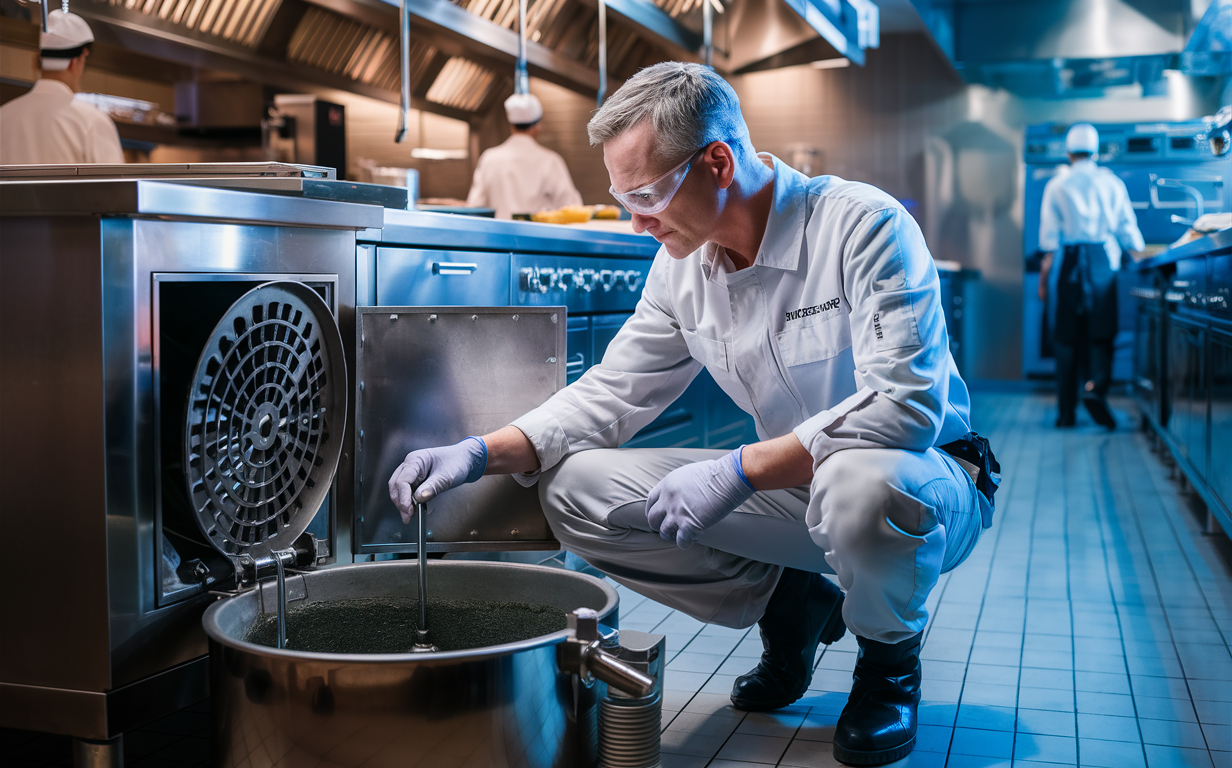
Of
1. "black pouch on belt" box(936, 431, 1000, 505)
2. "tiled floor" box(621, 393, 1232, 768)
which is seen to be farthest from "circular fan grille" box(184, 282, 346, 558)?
"black pouch on belt" box(936, 431, 1000, 505)

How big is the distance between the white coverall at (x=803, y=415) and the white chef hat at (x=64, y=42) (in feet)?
8.32

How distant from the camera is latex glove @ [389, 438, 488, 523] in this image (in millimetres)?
1482

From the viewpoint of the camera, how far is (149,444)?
1.25 m

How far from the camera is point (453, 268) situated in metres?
1.96

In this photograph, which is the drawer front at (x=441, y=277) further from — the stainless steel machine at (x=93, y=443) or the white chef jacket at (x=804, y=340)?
the stainless steel machine at (x=93, y=443)

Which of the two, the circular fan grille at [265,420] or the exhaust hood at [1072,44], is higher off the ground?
the exhaust hood at [1072,44]

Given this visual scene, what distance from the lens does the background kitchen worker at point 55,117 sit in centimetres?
344

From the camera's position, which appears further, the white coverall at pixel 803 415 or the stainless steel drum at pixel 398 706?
the white coverall at pixel 803 415

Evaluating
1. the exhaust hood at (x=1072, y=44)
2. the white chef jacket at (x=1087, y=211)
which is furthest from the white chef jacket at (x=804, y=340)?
the exhaust hood at (x=1072, y=44)

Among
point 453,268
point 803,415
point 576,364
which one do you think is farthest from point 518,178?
point 803,415

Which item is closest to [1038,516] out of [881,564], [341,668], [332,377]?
[881,564]

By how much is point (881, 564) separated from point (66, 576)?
0.96 meters

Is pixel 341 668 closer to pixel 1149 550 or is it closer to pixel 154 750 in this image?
pixel 154 750

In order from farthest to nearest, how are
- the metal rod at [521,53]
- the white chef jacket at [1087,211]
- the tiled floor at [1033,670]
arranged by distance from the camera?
1. the white chef jacket at [1087,211]
2. the metal rod at [521,53]
3. the tiled floor at [1033,670]
